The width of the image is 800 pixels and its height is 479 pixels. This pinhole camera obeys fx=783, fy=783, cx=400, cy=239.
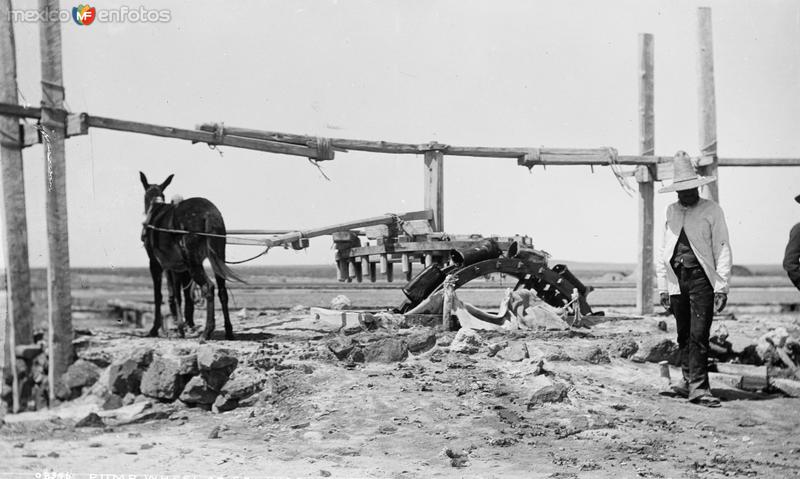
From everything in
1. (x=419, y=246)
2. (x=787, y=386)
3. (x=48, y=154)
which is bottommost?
(x=787, y=386)

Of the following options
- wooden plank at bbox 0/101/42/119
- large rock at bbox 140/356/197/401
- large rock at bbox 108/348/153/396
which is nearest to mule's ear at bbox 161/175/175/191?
wooden plank at bbox 0/101/42/119

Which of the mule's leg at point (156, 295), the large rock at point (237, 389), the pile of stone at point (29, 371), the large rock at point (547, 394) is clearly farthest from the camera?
the mule's leg at point (156, 295)

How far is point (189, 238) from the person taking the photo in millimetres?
9203

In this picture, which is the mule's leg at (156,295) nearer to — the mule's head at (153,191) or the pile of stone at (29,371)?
the mule's head at (153,191)

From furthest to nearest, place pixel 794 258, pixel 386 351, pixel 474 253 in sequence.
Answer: pixel 474 253, pixel 386 351, pixel 794 258

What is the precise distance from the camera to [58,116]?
8242 millimetres

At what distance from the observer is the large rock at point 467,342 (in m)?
7.46

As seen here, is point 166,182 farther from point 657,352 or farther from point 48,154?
point 657,352

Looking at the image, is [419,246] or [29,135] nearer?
[29,135]

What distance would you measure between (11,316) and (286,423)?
15.0 feet

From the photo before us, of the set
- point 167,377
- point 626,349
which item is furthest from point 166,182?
point 626,349

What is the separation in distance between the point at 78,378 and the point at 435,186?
14.7 ft

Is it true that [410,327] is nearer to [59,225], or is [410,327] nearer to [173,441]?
[173,441]

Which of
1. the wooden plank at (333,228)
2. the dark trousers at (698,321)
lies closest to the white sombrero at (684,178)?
the dark trousers at (698,321)
